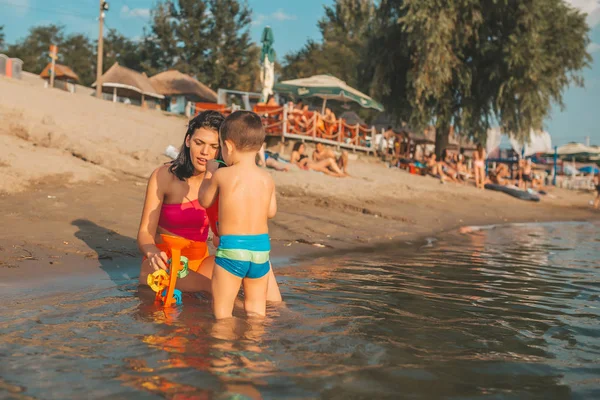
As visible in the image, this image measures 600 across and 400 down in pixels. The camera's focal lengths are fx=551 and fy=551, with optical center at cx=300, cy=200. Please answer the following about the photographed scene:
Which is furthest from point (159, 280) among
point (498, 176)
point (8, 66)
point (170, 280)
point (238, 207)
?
point (8, 66)

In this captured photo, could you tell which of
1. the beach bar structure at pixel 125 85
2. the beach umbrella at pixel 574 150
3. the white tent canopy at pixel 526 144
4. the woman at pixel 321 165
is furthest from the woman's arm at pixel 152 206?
the beach umbrella at pixel 574 150

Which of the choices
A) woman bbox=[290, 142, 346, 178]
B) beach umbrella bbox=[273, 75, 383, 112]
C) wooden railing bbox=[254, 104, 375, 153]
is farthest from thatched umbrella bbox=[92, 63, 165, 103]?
woman bbox=[290, 142, 346, 178]

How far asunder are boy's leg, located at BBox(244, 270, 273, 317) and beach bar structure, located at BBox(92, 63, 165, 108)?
32729 mm

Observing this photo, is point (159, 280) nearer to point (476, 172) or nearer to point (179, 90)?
point (476, 172)

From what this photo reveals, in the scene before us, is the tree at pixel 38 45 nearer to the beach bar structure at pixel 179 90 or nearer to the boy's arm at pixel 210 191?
the beach bar structure at pixel 179 90

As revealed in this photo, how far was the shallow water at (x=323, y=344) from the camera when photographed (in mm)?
2658

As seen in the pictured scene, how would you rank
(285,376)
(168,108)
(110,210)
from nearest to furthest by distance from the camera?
1. (285,376)
2. (110,210)
3. (168,108)

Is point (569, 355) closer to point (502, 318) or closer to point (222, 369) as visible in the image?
point (502, 318)

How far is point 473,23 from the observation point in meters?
22.0

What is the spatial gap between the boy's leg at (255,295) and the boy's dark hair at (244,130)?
0.91 meters

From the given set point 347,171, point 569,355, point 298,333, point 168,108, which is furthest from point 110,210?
point 168,108

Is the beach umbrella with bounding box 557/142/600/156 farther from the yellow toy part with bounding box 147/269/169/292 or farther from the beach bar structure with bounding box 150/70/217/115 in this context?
the yellow toy part with bounding box 147/269/169/292

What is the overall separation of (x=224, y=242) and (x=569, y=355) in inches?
89.1

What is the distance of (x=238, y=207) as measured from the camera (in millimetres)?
3576
